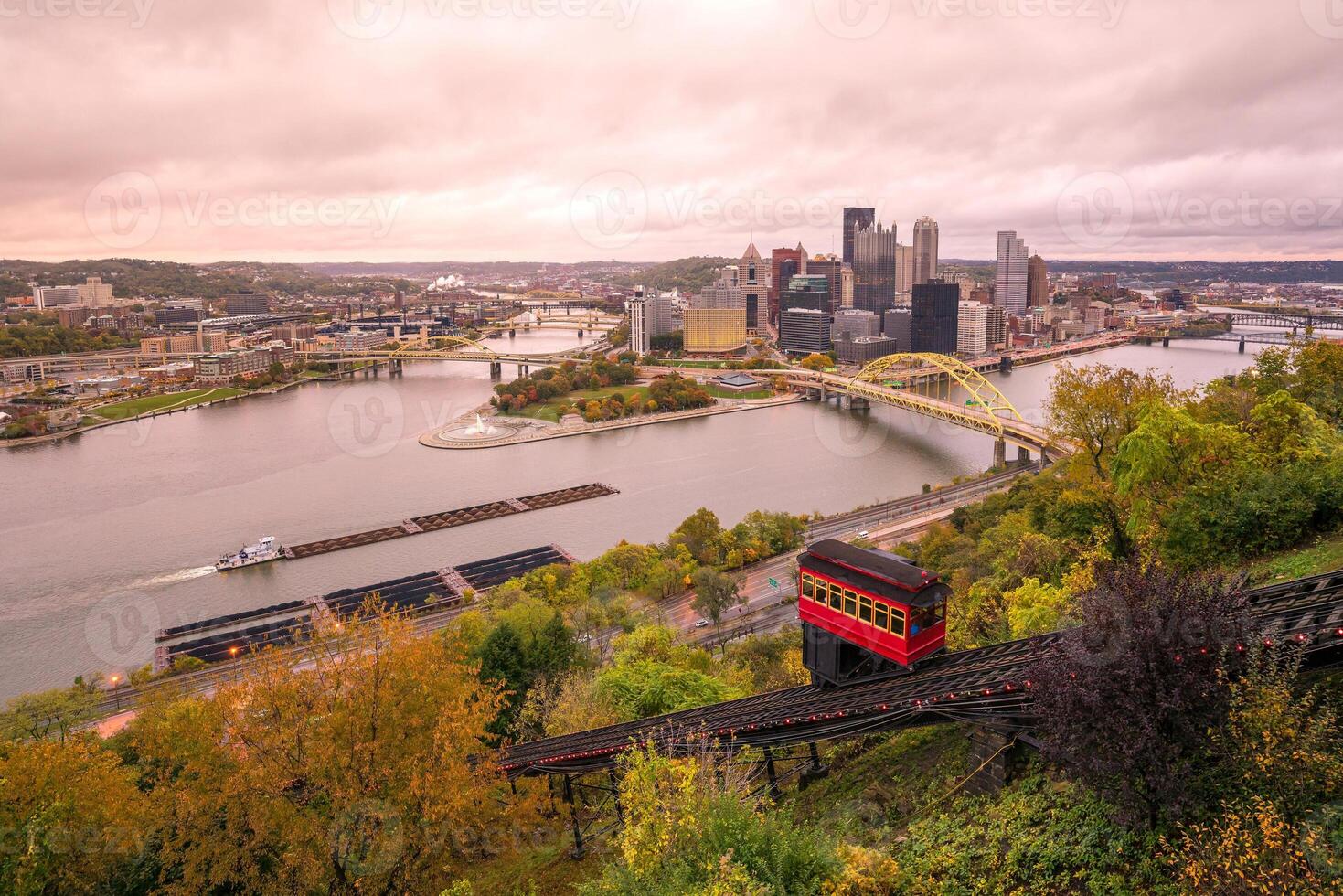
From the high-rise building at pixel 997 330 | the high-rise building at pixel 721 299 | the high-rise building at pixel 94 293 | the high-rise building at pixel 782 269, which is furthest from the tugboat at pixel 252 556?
the high-rise building at pixel 94 293

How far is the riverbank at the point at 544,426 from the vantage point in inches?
942

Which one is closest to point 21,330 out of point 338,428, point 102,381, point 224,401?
point 102,381

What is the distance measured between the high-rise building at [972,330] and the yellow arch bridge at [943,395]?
26.1 ft

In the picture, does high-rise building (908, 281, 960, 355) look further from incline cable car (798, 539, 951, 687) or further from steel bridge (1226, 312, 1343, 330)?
incline cable car (798, 539, 951, 687)

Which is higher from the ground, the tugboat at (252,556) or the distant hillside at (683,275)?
the distant hillside at (683,275)

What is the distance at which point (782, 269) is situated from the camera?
67.5 meters

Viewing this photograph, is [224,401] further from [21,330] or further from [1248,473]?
[1248,473]

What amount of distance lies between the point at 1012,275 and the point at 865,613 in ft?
216

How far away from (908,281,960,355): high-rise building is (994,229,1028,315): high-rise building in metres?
18.6

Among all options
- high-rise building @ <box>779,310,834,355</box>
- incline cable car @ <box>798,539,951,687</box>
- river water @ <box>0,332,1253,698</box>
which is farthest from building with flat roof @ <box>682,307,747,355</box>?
incline cable car @ <box>798,539,951,687</box>

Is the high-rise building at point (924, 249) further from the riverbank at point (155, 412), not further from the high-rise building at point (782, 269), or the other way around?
the riverbank at point (155, 412)

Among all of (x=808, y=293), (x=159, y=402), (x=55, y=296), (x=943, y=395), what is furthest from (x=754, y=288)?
(x=55, y=296)

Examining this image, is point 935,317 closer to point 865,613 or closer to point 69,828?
point 865,613

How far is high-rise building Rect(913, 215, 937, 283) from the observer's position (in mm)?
70000
